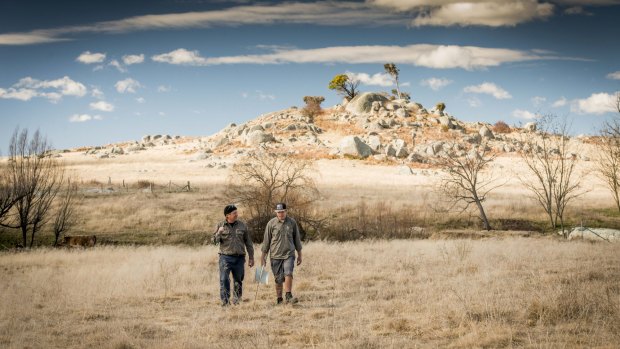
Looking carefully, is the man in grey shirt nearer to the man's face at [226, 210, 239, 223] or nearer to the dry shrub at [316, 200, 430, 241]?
the man's face at [226, 210, 239, 223]

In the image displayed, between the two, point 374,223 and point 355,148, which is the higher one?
point 355,148

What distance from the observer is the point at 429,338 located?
6.90 m

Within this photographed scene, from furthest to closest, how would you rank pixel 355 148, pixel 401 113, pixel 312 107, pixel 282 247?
pixel 312 107
pixel 401 113
pixel 355 148
pixel 282 247

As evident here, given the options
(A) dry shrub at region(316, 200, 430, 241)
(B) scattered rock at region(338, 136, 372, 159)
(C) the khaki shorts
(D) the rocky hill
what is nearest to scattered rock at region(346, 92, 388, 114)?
(D) the rocky hill

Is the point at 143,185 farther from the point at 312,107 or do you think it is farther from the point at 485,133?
the point at 485,133

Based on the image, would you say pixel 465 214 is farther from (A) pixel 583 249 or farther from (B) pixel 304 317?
(B) pixel 304 317

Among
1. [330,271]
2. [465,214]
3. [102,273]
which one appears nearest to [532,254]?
[330,271]

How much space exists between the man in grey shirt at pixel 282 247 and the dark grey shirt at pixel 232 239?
1.31ft

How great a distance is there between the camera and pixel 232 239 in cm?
942

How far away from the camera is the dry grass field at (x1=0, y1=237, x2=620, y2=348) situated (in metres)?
6.89

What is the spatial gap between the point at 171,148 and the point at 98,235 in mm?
61507

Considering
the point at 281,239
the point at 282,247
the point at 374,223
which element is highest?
the point at 281,239

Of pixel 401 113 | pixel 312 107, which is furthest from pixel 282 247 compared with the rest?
pixel 312 107

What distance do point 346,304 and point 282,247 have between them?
5.56ft
